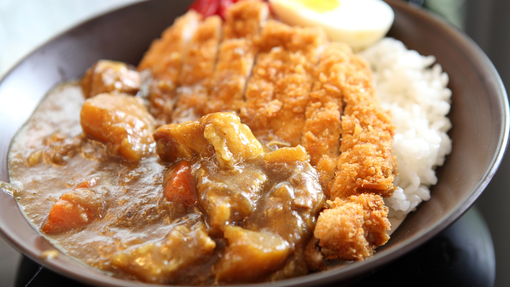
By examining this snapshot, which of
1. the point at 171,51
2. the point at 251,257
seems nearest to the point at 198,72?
the point at 171,51

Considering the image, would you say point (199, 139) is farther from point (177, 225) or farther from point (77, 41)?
point (77, 41)

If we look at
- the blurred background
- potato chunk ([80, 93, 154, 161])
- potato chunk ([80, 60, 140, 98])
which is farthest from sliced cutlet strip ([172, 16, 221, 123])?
the blurred background

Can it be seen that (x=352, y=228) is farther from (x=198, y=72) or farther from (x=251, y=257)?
(x=198, y=72)

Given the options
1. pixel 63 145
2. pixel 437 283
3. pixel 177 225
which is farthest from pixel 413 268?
pixel 63 145

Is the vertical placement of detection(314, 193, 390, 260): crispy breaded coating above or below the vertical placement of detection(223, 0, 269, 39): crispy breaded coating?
below

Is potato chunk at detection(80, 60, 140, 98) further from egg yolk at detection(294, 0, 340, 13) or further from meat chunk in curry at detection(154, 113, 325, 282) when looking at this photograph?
egg yolk at detection(294, 0, 340, 13)

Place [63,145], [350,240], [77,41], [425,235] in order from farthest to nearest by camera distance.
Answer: [77,41], [63,145], [350,240], [425,235]
